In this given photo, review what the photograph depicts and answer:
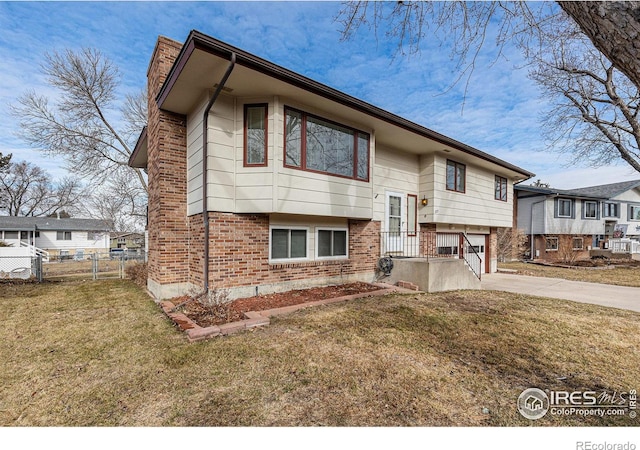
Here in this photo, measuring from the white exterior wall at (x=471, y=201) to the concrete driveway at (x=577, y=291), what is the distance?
2.64m

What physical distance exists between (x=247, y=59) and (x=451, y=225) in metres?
9.35

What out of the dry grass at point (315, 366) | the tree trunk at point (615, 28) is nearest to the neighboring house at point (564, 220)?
the dry grass at point (315, 366)

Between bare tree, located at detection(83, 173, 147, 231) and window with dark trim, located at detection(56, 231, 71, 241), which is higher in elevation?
bare tree, located at detection(83, 173, 147, 231)

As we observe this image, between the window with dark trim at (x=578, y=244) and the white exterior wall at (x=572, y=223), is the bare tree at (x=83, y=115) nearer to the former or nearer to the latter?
the white exterior wall at (x=572, y=223)

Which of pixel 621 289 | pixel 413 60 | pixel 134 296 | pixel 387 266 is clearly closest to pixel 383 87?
pixel 413 60

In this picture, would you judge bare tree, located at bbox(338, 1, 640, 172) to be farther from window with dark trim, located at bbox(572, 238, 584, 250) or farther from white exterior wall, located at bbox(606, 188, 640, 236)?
white exterior wall, located at bbox(606, 188, 640, 236)

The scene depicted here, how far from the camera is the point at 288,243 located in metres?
6.94

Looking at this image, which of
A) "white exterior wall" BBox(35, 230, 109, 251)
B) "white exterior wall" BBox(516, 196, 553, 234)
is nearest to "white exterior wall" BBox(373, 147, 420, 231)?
"white exterior wall" BBox(516, 196, 553, 234)

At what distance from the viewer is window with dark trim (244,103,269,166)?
6.13 meters

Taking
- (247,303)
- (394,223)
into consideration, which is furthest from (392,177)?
(247,303)

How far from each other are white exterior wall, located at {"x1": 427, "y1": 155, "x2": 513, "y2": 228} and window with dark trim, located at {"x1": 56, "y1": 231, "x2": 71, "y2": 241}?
139 ft

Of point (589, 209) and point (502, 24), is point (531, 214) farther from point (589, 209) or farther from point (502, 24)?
point (502, 24)

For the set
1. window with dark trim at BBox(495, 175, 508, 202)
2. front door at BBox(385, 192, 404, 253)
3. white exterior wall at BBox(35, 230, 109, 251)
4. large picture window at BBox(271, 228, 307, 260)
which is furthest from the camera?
white exterior wall at BBox(35, 230, 109, 251)
